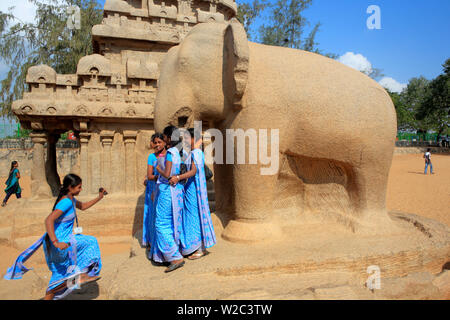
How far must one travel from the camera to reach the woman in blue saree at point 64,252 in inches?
93.1

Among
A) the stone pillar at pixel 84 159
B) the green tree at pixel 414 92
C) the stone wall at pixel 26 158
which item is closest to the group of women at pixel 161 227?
the stone pillar at pixel 84 159

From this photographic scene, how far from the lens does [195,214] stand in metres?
2.94

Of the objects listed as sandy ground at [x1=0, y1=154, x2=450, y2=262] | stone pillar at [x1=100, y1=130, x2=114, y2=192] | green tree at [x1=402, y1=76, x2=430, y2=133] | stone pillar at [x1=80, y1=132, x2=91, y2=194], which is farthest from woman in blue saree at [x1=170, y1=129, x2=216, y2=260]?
green tree at [x1=402, y1=76, x2=430, y2=133]

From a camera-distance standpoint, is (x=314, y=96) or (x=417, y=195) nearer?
(x=314, y=96)

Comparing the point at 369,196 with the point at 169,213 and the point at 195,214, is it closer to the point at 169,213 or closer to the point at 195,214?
the point at 195,214

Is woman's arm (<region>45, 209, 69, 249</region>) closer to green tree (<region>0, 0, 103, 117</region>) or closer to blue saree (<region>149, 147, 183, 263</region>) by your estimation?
blue saree (<region>149, 147, 183, 263</region>)

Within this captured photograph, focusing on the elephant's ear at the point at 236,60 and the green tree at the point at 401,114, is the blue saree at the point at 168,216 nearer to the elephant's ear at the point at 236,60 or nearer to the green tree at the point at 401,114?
the elephant's ear at the point at 236,60

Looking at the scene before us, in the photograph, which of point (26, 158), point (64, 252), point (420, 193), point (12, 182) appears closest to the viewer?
point (64, 252)

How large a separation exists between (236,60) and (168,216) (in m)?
1.67

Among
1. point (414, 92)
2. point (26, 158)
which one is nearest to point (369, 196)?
point (26, 158)

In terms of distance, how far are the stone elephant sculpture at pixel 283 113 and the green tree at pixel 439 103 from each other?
29.7 m

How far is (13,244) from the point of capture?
504cm

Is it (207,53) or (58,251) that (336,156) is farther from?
(58,251)

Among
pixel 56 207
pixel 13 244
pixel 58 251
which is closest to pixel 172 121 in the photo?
pixel 56 207
